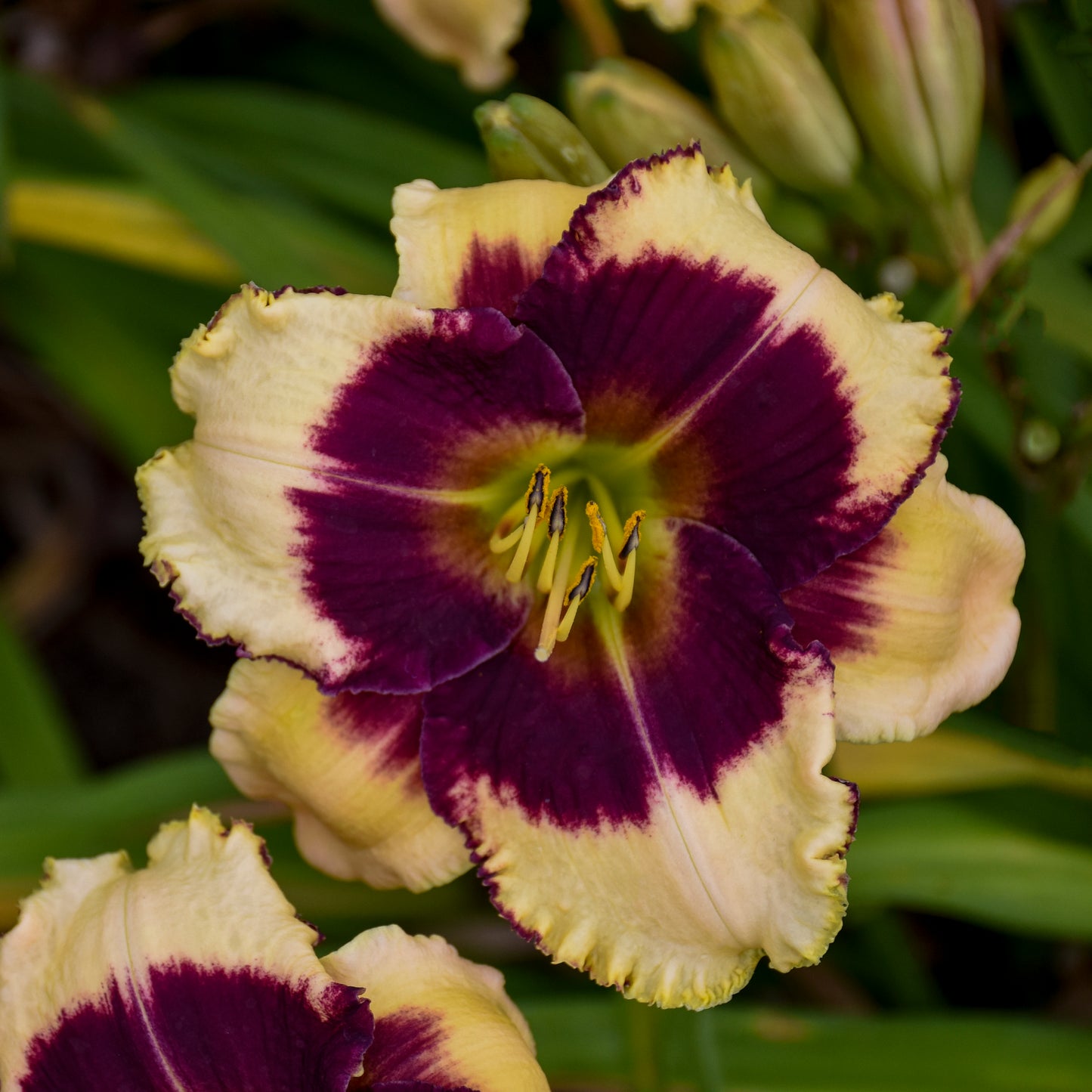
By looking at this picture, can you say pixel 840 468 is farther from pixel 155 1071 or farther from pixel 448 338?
pixel 155 1071

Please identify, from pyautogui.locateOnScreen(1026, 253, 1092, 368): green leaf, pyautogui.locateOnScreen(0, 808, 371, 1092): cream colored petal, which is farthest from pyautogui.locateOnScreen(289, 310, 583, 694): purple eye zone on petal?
pyautogui.locateOnScreen(1026, 253, 1092, 368): green leaf

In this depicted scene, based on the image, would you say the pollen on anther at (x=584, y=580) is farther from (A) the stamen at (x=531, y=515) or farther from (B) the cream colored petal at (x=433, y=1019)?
(B) the cream colored petal at (x=433, y=1019)

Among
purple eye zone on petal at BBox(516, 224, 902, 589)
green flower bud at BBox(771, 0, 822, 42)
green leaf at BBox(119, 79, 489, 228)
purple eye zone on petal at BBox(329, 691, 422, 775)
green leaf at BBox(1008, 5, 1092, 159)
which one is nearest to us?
purple eye zone on petal at BBox(516, 224, 902, 589)

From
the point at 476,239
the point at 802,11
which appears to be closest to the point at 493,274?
the point at 476,239

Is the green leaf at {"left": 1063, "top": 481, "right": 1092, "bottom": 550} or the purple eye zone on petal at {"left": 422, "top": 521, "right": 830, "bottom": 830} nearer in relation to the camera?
the purple eye zone on petal at {"left": 422, "top": 521, "right": 830, "bottom": 830}

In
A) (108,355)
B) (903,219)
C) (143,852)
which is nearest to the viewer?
(903,219)

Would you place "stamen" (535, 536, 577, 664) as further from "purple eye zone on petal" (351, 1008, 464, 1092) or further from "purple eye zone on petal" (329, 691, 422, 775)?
"purple eye zone on petal" (351, 1008, 464, 1092)

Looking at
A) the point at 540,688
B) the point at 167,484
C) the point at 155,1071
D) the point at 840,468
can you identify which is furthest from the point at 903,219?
the point at 155,1071
